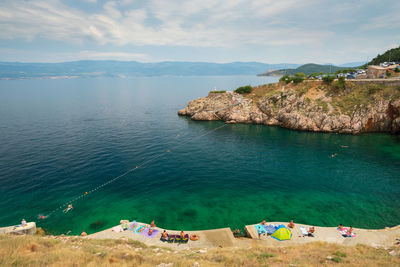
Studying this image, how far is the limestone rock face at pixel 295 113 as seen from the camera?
64.8m

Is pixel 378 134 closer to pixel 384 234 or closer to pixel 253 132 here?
A: pixel 253 132

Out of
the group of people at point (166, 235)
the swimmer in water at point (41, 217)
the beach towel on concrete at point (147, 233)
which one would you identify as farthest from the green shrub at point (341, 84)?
the swimmer in water at point (41, 217)

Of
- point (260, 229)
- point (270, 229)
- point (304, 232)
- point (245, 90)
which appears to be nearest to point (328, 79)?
point (245, 90)

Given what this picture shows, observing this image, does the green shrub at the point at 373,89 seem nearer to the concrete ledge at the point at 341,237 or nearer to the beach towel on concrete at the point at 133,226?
the concrete ledge at the point at 341,237

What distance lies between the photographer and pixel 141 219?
28.1 metres

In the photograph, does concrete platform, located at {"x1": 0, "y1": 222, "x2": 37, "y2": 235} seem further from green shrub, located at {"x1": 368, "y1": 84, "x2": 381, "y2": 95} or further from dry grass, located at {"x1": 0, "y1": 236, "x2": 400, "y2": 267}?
green shrub, located at {"x1": 368, "y1": 84, "x2": 381, "y2": 95}

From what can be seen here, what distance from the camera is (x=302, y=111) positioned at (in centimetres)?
7206

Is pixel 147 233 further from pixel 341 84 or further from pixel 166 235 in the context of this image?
pixel 341 84

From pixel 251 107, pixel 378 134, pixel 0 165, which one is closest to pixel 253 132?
pixel 251 107

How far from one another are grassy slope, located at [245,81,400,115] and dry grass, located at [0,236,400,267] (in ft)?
207

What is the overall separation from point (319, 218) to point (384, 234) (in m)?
6.84

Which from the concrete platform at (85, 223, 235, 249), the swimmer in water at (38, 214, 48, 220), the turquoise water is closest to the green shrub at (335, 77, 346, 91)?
the turquoise water

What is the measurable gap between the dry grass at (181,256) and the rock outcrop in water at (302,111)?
57.7 metres

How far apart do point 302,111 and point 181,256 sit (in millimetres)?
70019
